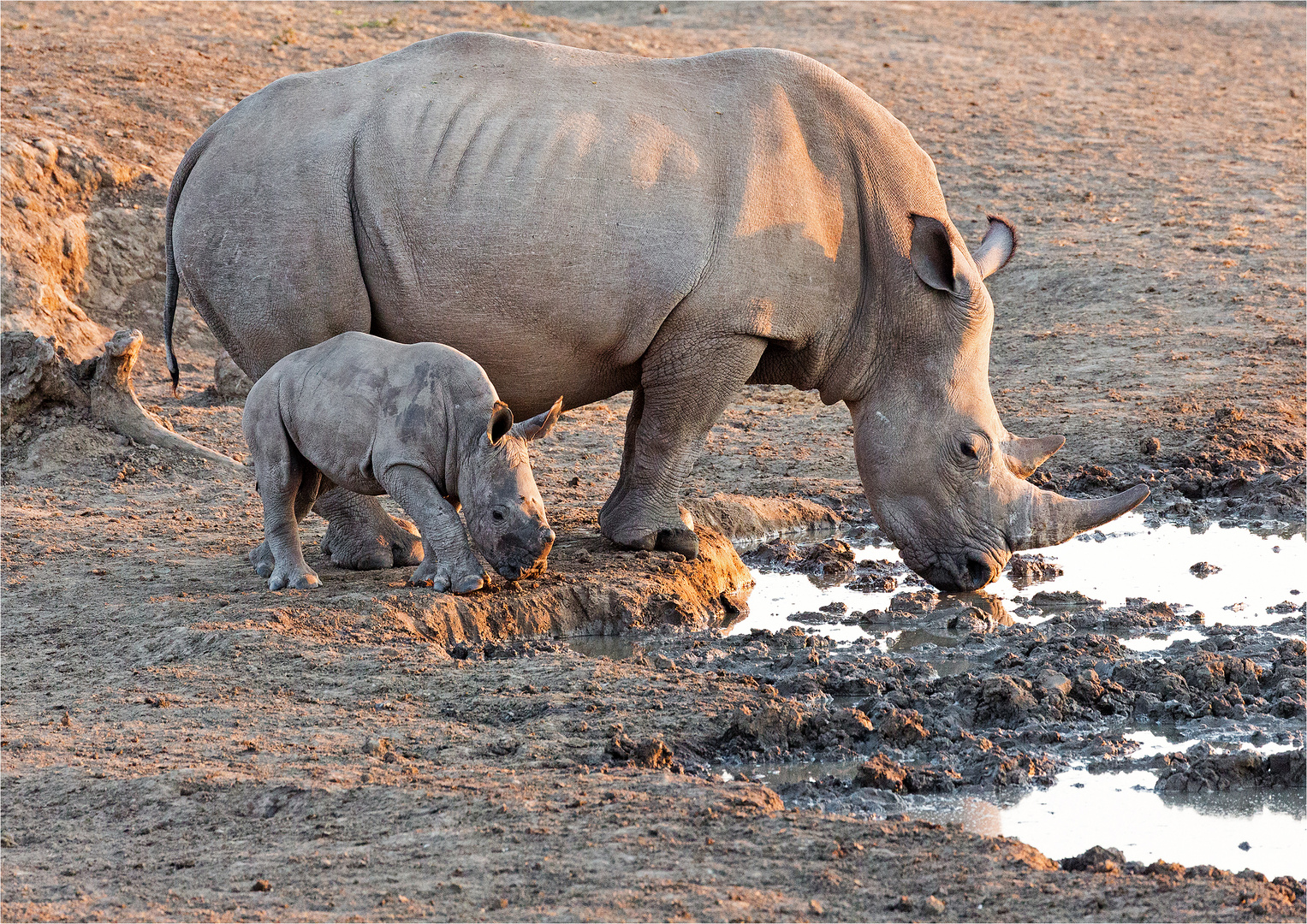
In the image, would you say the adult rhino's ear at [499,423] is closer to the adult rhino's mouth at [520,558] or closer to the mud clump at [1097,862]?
the adult rhino's mouth at [520,558]

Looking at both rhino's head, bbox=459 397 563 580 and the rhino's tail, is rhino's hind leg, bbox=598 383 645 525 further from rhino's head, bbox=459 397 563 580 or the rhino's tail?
the rhino's tail

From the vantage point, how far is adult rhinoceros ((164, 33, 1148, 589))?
664 cm

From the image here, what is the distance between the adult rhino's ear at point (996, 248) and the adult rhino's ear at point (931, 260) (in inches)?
21.7

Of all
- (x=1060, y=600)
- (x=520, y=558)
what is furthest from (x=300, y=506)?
(x=1060, y=600)

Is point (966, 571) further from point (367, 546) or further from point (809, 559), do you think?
point (367, 546)

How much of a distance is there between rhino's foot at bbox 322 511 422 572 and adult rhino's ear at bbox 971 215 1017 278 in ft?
9.95

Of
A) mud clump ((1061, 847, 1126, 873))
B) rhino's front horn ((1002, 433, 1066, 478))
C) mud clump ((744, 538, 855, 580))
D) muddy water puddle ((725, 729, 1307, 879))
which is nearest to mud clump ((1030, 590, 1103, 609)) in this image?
rhino's front horn ((1002, 433, 1066, 478))

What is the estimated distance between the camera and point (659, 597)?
6.73m

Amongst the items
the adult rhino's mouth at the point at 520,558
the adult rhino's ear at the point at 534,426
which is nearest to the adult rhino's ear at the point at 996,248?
the adult rhino's ear at the point at 534,426

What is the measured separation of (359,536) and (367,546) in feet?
0.20

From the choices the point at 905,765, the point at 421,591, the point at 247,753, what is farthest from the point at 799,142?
the point at 247,753

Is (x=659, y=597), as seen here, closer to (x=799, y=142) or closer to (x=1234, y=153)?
(x=799, y=142)

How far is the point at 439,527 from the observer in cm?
631

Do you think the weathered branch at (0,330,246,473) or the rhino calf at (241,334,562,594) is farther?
the weathered branch at (0,330,246,473)
